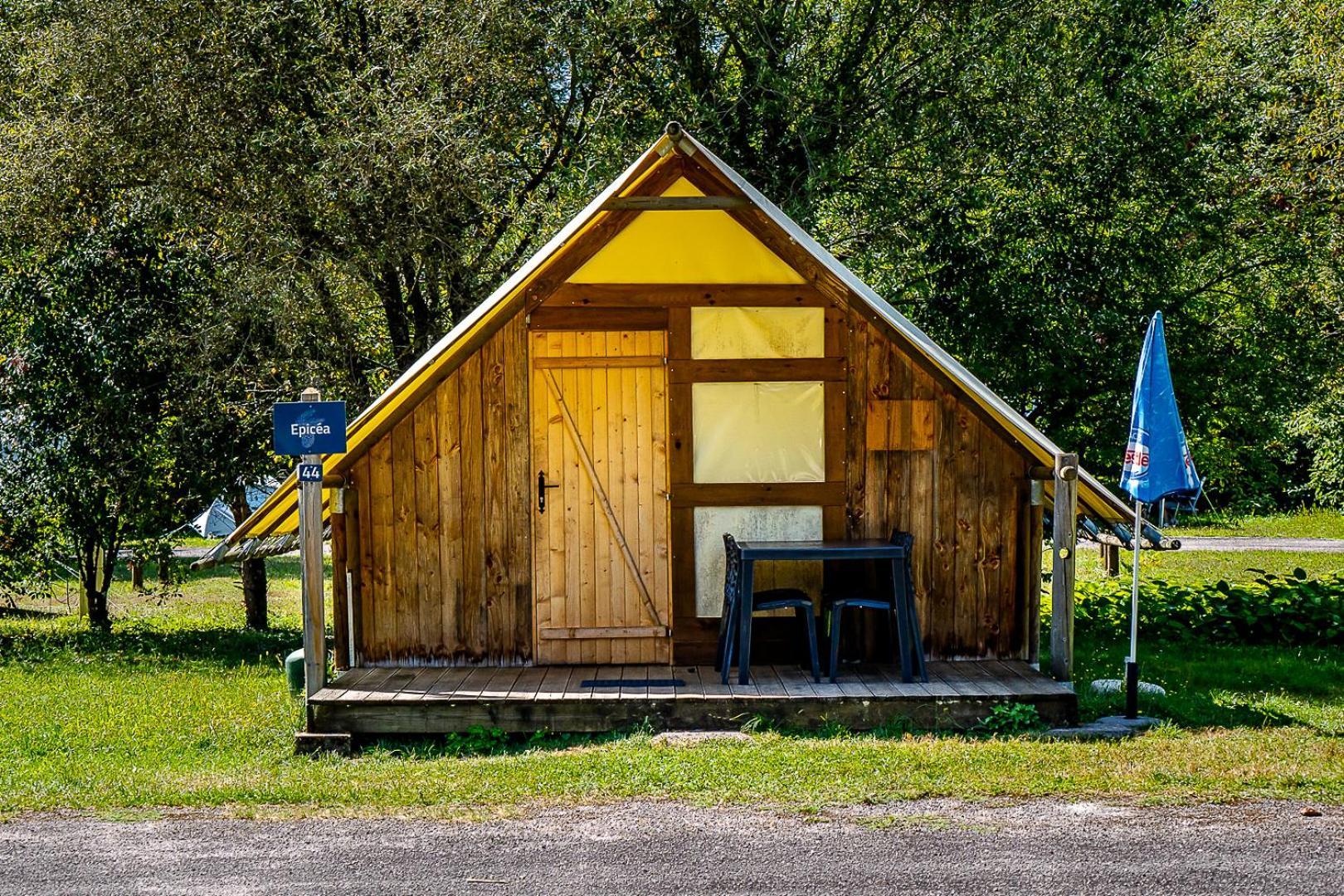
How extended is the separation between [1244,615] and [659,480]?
19.7 ft

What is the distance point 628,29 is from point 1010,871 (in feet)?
28.3

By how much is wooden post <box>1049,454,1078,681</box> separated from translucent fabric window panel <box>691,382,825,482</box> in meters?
1.50

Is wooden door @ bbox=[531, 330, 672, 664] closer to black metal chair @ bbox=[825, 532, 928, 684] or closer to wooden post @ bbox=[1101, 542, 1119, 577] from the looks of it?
black metal chair @ bbox=[825, 532, 928, 684]

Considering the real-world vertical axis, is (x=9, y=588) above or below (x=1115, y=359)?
below

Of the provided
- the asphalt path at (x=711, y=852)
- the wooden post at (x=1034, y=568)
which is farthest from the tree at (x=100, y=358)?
the wooden post at (x=1034, y=568)

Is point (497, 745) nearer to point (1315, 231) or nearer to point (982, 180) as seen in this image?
point (982, 180)

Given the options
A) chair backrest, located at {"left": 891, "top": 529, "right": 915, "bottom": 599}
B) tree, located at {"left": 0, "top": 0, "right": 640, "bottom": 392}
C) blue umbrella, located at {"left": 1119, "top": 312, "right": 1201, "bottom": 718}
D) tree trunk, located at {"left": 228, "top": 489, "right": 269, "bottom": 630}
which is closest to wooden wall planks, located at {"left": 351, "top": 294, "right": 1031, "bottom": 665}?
chair backrest, located at {"left": 891, "top": 529, "right": 915, "bottom": 599}

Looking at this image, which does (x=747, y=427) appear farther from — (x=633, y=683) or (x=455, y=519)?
(x=455, y=519)

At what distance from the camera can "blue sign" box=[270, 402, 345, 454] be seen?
699 cm

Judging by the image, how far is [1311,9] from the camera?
13633 millimetres

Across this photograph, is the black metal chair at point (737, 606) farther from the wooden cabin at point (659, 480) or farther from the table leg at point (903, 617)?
the table leg at point (903, 617)

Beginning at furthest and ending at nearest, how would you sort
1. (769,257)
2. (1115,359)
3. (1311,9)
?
(1311,9)
(1115,359)
(769,257)

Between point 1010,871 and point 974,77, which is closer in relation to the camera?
point 1010,871

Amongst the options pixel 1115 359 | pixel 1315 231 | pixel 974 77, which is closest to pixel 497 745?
pixel 1115 359
